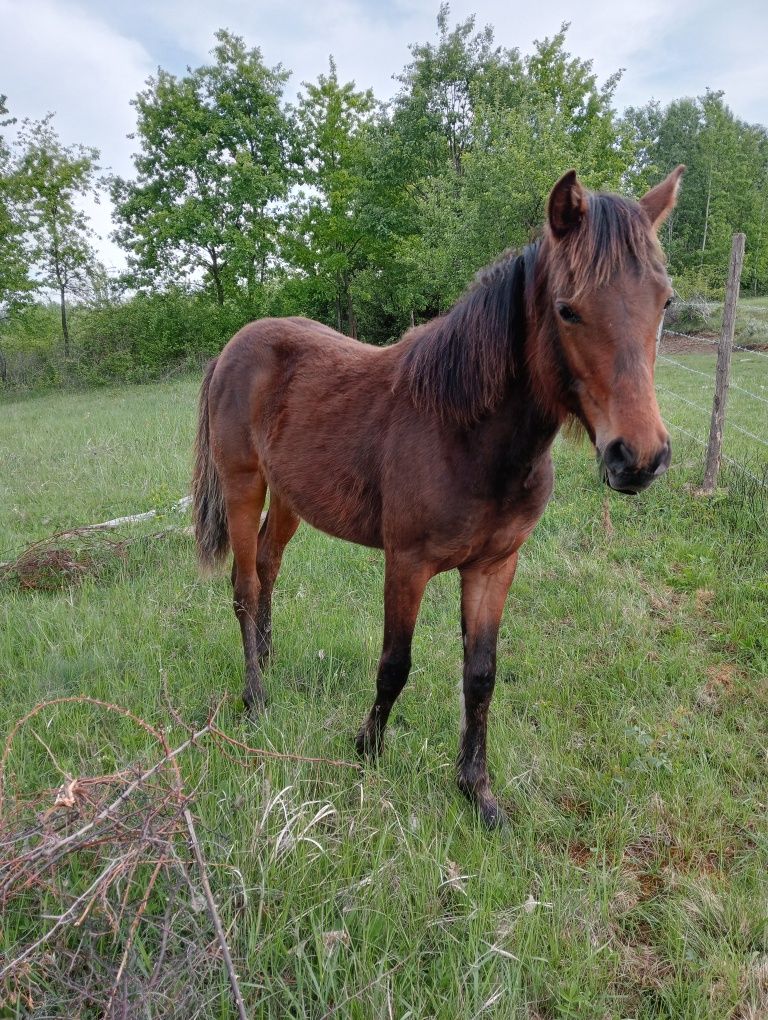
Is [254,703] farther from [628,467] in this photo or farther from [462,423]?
[628,467]

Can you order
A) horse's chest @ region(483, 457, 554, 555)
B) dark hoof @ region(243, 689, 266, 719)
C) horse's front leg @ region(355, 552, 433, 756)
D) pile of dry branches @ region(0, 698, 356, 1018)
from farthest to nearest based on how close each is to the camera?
1. dark hoof @ region(243, 689, 266, 719)
2. horse's front leg @ region(355, 552, 433, 756)
3. horse's chest @ region(483, 457, 554, 555)
4. pile of dry branches @ region(0, 698, 356, 1018)

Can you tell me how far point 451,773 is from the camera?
2412mm

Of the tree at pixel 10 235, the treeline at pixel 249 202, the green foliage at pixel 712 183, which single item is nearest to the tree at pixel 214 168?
the treeline at pixel 249 202

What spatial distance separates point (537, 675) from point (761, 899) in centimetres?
136

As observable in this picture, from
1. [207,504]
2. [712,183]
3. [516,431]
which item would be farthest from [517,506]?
[712,183]

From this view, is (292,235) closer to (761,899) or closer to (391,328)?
(391,328)

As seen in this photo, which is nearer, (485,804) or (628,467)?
(628,467)

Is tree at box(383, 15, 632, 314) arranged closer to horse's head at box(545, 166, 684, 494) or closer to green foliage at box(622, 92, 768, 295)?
horse's head at box(545, 166, 684, 494)

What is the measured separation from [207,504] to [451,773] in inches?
90.4

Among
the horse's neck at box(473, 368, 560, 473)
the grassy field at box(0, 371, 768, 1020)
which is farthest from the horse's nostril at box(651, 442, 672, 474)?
the grassy field at box(0, 371, 768, 1020)

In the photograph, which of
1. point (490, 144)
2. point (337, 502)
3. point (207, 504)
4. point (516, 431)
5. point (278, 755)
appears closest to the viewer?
point (278, 755)

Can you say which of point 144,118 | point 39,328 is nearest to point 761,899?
point 144,118

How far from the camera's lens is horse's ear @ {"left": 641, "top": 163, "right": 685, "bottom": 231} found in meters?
A: 1.81

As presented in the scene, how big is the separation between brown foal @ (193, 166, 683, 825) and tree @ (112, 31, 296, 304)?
21.4 metres
